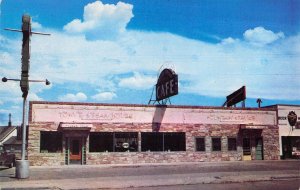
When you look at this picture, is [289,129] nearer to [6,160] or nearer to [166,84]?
[166,84]

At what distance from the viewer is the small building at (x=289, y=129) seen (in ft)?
118

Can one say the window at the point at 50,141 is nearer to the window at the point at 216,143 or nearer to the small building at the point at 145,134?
the small building at the point at 145,134

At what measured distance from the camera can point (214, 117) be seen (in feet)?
109

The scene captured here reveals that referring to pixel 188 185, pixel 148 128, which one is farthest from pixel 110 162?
pixel 188 185

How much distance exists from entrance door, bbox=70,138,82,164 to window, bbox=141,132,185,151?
511cm

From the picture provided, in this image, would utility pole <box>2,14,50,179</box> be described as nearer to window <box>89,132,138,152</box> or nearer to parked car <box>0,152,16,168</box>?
parked car <box>0,152,16,168</box>

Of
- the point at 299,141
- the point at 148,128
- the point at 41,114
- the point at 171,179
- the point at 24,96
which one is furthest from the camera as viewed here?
the point at 299,141

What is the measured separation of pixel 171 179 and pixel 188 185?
1649 mm

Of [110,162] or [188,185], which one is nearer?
[188,185]

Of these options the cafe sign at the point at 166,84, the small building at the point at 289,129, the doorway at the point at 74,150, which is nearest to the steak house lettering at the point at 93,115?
the doorway at the point at 74,150

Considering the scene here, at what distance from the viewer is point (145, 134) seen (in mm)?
31047

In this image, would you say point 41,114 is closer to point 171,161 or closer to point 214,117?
point 171,161

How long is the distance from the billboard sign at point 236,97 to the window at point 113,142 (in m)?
11.2

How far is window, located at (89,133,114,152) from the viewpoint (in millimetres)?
29500
